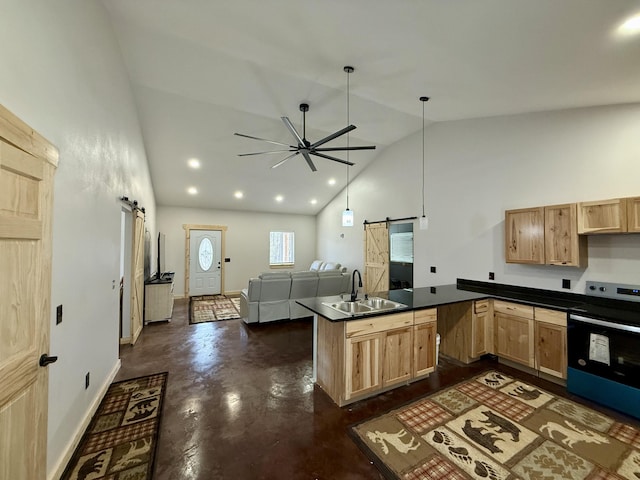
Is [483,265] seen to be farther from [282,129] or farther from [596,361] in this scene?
[282,129]

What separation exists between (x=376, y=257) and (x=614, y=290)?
4131 millimetres

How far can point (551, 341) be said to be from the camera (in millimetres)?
2988

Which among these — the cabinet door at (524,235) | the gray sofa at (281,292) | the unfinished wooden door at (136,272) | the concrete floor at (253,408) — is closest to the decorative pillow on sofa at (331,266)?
the gray sofa at (281,292)

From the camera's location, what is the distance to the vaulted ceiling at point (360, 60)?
185cm

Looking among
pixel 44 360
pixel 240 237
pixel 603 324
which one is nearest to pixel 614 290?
pixel 603 324

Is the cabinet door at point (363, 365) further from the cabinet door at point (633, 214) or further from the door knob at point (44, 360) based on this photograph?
the cabinet door at point (633, 214)

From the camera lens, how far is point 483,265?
4219 mm

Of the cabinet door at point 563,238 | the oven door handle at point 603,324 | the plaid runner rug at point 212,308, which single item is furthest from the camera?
the plaid runner rug at point 212,308

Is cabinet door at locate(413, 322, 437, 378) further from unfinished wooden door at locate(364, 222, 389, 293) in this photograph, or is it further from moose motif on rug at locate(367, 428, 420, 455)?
unfinished wooden door at locate(364, 222, 389, 293)

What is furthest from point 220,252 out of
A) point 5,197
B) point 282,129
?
point 5,197

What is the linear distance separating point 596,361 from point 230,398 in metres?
3.64

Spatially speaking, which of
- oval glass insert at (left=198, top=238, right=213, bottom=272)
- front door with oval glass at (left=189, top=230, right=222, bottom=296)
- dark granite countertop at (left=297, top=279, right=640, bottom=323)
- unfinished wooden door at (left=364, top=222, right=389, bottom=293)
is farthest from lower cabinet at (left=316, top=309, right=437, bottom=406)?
oval glass insert at (left=198, top=238, right=213, bottom=272)

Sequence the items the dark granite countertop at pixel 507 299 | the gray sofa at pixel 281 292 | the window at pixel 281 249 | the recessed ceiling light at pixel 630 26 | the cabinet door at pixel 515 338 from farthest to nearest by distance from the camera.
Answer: the window at pixel 281 249, the gray sofa at pixel 281 292, the cabinet door at pixel 515 338, the dark granite countertop at pixel 507 299, the recessed ceiling light at pixel 630 26

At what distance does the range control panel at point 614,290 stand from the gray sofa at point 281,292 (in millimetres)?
3831
